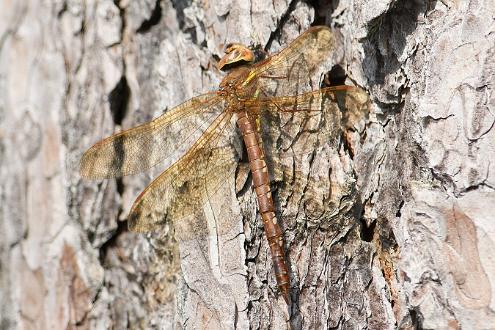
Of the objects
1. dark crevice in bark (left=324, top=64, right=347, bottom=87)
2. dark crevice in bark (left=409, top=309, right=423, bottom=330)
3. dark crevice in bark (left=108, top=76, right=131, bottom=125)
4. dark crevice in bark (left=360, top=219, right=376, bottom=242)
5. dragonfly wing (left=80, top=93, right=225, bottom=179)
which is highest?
dark crevice in bark (left=108, top=76, right=131, bottom=125)

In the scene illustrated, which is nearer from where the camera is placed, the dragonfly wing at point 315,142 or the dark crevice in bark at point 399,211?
the dark crevice in bark at point 399,211

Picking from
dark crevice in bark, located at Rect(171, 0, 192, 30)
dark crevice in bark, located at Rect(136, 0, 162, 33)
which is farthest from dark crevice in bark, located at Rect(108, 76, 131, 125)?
dark crevice in bark, located at Rect(171, 0, 192, 30)

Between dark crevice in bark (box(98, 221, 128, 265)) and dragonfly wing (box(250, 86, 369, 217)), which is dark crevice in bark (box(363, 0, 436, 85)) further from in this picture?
dark crevice in bark (box(98, 221, 128, 265))

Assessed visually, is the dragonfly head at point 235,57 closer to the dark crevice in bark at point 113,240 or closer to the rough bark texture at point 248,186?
the rough bark texture at point 248,186

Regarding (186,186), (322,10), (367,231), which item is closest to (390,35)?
(322,10)

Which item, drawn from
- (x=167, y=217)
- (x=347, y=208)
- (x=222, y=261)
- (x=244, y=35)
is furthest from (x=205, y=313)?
(x=244, y=35)

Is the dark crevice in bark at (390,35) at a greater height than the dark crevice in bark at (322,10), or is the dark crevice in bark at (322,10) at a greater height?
the dark crevice in bark at (322,10)

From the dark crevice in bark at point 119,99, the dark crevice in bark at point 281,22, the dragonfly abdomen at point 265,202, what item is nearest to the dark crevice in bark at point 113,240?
the dark crevice in bark at point 119,99

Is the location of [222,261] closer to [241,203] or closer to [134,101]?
[241,203]
